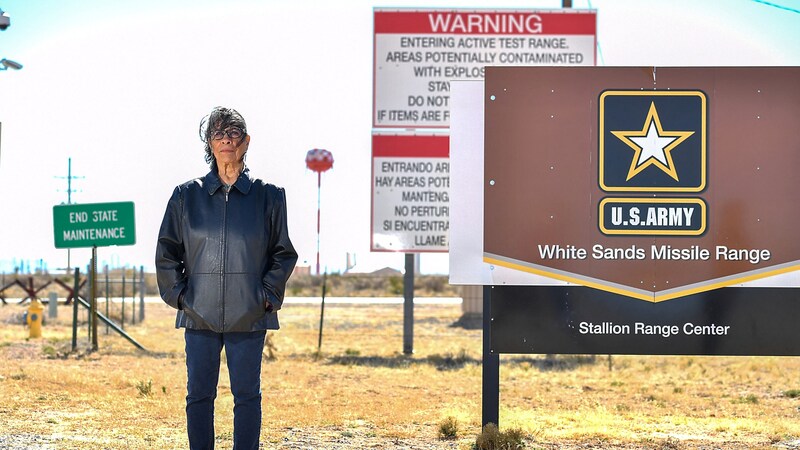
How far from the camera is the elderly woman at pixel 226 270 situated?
577 centimetres

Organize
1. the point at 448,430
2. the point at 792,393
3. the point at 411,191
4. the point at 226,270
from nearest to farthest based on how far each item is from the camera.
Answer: the point at 226,270 < the point at 448,430 < the point at 792,393 < the point at 411,191

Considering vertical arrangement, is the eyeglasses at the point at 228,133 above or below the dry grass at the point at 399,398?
above

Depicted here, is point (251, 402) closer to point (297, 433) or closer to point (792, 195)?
point (297, 433)

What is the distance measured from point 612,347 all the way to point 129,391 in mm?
6223

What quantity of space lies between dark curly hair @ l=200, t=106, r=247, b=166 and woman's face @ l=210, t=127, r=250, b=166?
31 mm

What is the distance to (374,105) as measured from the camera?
65.7ft

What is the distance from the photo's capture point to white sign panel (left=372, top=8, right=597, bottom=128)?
1998 cm

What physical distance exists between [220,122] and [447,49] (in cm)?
1460

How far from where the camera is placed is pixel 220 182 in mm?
5902

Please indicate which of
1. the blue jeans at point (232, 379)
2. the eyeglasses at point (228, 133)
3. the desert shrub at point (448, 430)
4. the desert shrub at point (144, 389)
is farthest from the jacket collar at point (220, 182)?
the desert shrub at point (144, 389)

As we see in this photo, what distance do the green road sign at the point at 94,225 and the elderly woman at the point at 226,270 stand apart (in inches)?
499

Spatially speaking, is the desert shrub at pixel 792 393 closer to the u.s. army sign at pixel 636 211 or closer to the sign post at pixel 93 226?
the u.s. army sign at pixel 636 211

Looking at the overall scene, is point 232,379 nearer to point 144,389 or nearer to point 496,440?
point 496,440

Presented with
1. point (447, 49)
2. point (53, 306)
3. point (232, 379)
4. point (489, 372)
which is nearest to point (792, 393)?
point (489, 372)
